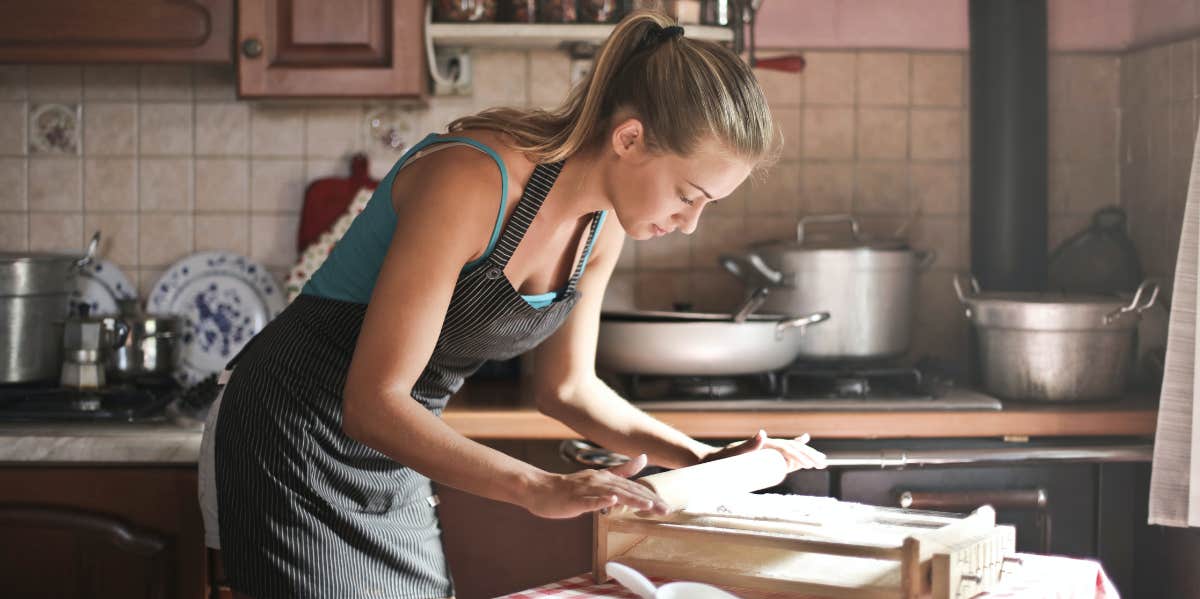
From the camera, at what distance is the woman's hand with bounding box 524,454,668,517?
3.54 ft

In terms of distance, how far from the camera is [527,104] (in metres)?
2.62

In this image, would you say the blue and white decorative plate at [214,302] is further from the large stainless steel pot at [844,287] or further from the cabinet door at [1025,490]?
the cabinet door at [1025,490]

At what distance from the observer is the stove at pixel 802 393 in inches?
83.7

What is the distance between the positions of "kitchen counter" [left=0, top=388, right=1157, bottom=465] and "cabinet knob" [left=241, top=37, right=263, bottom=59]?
70 centimetres

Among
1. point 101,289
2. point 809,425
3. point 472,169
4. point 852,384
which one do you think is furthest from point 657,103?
point 101,289

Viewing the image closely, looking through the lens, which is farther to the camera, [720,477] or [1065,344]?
[1065,344]

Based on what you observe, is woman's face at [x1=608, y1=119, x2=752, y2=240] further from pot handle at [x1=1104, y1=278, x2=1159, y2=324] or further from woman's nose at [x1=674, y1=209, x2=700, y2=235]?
pot handle at [x1=1104, y1=278, x2=1159, y2=324]

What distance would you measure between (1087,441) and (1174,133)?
0.68m

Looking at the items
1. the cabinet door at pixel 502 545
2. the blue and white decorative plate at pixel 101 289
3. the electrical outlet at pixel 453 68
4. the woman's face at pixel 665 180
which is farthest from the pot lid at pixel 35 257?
the woman's face at pixel 665 180

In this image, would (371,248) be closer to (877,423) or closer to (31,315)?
(877,423)

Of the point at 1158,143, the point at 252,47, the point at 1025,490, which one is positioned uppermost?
the point at 252,47

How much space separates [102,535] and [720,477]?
3.90 ft

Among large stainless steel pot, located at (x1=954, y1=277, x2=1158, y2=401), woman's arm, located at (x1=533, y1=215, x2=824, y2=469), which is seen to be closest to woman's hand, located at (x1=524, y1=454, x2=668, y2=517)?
woman's arm, located at (x1=533, y1=215, x2=824, y2=469)

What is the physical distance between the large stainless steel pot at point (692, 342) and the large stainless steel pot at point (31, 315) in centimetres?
103
